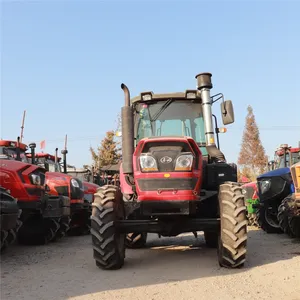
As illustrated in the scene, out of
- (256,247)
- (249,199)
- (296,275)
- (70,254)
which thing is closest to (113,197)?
(70,254)

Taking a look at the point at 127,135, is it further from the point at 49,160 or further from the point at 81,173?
the point at 81,173

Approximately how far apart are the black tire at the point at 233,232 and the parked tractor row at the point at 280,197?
2.04m

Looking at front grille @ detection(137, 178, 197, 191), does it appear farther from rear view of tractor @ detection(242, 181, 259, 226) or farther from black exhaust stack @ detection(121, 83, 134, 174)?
Result: rear view of tractor @ detection(242, 181, 259, 226)

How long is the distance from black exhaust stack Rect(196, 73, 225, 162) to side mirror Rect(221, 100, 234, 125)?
262 mm

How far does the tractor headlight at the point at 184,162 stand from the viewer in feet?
18.1

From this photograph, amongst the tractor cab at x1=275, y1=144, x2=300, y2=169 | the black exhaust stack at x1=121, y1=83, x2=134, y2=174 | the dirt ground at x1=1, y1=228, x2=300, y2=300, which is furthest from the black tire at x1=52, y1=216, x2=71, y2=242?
the tractor cab at x1=275, y1=144, x2=300, y2=169

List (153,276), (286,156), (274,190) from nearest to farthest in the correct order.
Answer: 1. (153,276)
2. (274,190)
3. (286,156)

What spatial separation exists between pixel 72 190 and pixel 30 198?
2.69m

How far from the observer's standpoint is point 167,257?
6.62m

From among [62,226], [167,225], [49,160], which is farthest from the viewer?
[49,160]

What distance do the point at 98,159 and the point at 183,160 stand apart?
2710cm

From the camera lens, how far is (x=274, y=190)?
9.46 metres

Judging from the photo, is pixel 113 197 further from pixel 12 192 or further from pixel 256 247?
pixel 256 247

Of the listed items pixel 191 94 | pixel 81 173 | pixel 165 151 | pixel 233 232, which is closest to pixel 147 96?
pixel 191 94
